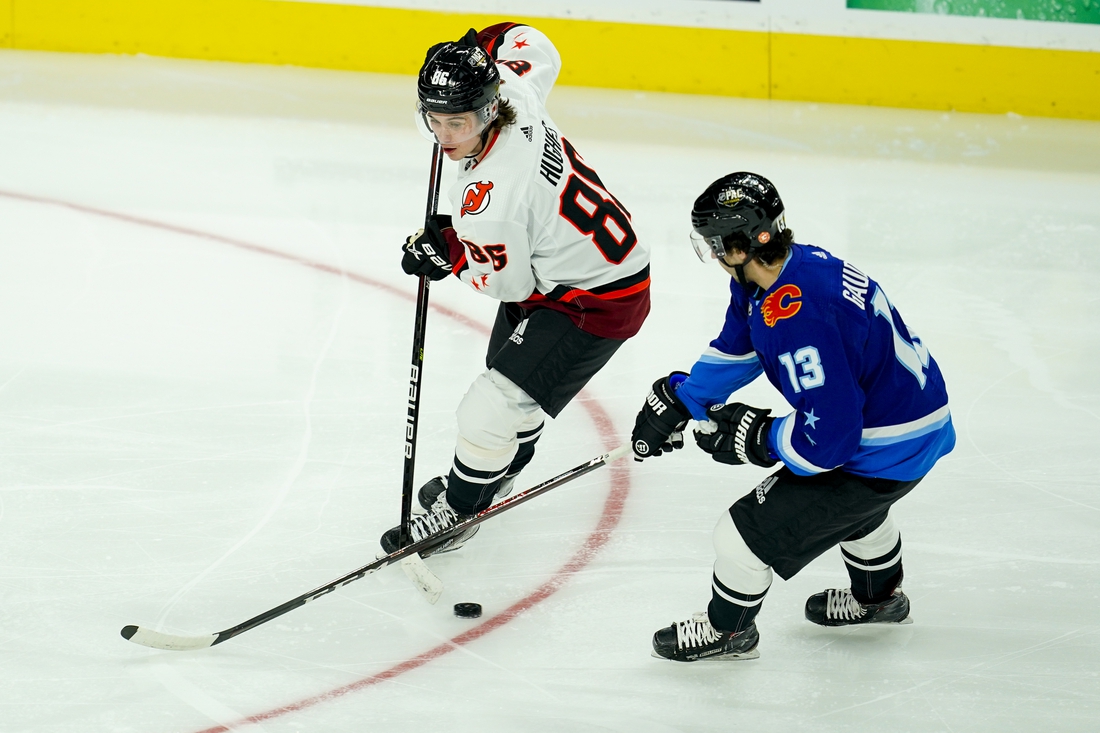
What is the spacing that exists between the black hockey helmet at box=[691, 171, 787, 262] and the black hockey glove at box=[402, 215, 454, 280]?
729 mm

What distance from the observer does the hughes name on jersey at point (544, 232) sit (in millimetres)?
2584

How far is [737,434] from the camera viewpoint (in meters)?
2.36

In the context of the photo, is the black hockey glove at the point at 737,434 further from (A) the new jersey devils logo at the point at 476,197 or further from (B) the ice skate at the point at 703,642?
(A) the new jersey devils logo at the point at 476,197

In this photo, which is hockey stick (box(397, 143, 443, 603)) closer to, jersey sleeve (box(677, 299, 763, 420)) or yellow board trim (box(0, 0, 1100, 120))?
jersey sleeve (box(677, 299, 763, 420))

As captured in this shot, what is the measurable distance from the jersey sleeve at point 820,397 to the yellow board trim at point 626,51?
5.51 metres

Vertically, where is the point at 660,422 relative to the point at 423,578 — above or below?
above

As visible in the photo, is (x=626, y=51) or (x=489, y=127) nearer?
(x=489, y=127)

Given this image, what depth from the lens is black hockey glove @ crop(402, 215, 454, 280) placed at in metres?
2.77

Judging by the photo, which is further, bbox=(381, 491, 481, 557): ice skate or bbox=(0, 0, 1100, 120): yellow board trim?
bbox=(0, 0, 1100, 120): yellow board trim

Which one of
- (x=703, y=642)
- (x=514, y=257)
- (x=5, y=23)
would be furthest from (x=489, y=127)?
(x=5, y=23)

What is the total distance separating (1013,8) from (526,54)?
4.99 m

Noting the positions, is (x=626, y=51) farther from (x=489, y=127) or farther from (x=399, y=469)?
(x=489, y=127)

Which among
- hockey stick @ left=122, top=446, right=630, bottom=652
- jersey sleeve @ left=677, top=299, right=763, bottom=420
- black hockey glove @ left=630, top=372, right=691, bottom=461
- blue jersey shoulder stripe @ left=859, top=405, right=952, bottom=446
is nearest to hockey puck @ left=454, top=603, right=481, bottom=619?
hockey stick @ left=122, top=446, right=630, bottom=652

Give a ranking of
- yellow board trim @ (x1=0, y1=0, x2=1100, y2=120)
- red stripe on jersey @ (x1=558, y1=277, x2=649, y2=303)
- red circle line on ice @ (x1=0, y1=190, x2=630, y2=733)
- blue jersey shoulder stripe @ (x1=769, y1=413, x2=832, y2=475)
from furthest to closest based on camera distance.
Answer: yellow board trim @ (x1=0, y1=0, x2=1100, y2=120)
red stripe on jersey @ (x1=558, y1=277, x2=649, y2=303)
red circle line on ice @ (x1=0, y1=190, x2=630, y2=733)
blue jersey shoulder stripe @ (x1=769, y1=413, x2=832, y2=475)
